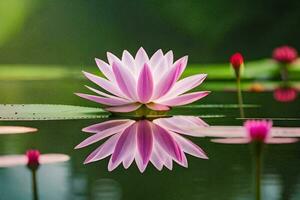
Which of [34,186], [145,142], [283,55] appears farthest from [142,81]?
[283,55]

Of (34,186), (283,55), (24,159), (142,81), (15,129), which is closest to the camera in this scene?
(34,186)

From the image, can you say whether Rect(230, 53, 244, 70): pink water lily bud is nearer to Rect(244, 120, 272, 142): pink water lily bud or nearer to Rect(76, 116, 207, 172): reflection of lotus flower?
Rect(76, 116, 207, 172): reflection of lotus flower

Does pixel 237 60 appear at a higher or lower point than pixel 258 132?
higher

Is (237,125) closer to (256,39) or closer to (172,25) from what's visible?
(256,39)

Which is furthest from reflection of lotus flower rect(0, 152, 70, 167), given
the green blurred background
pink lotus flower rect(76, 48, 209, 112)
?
the green blurred background

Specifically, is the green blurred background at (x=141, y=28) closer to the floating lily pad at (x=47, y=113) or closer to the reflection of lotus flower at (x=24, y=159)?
the floating lily pad at (x=47, y=113)

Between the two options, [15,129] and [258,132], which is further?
[15,129]

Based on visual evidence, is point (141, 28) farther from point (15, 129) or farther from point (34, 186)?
point (34, 186)

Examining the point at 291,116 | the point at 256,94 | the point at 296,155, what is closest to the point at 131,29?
the point at 256,94
